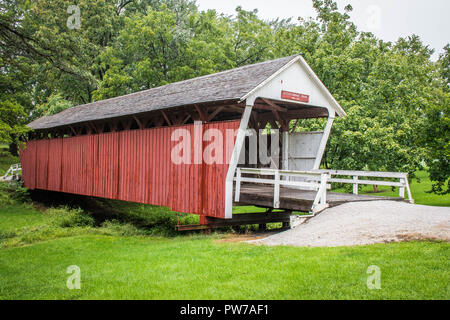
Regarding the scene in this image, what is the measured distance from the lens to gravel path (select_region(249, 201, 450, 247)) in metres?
7.33

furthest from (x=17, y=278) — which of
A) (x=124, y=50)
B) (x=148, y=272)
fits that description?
(x=124, y=50)

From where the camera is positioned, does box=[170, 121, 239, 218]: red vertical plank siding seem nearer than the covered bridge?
No

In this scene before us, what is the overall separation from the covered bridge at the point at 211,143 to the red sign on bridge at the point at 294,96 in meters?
0.03

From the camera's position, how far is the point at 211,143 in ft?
35.0

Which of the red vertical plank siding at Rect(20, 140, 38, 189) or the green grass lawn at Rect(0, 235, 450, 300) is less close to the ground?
the red vertical plank siding at Rect(20, 140, 38, 189)

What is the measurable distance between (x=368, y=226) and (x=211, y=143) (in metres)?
4.56

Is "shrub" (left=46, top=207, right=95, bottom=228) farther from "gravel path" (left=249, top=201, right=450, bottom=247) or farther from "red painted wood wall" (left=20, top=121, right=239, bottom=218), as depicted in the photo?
"gravel path" (left=249, top=201, right=450, bottom=247)

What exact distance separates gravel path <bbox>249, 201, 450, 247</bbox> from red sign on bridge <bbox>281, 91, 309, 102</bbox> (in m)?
3.32

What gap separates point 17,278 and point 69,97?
29993mm

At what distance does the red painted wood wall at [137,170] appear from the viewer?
10703 mm

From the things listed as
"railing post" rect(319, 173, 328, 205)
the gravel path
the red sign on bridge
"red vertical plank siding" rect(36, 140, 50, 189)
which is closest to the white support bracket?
the red sign on bridge
